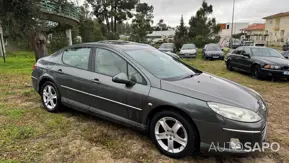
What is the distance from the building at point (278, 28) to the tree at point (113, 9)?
27380 mm

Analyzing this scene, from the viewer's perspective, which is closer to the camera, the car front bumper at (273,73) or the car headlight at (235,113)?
the car headlight at (235,113)

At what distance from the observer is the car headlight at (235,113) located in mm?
2570

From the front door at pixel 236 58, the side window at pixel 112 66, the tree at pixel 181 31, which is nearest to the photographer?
the side window at pixel 112 66

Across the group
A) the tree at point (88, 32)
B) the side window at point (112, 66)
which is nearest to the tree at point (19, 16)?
the side window at point (112, 66)

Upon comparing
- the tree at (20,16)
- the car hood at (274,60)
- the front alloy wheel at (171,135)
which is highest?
the tree at (20,16)

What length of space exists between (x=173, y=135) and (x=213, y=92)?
2.53 feet

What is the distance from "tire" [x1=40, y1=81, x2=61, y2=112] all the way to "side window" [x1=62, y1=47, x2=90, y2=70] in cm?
61

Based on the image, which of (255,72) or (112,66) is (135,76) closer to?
(112,66)

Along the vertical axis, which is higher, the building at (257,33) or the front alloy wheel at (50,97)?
the building at (257,33)

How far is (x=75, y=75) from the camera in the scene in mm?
3938

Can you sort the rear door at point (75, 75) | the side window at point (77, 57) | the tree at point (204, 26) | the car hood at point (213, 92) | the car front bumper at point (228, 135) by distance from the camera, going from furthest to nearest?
the tree at point (204, 26) < the side window at point (77, 57) < the rear door at point (75, 75) < the car hood at point (213, 92) < the car front bumper at point (228, 135)

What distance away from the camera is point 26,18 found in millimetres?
8031

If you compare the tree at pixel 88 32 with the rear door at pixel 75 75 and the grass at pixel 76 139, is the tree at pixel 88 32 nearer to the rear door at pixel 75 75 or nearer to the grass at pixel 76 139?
the grass at pixel 76 139

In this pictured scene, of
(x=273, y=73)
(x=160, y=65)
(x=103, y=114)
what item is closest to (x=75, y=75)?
(x=103, y=114)
